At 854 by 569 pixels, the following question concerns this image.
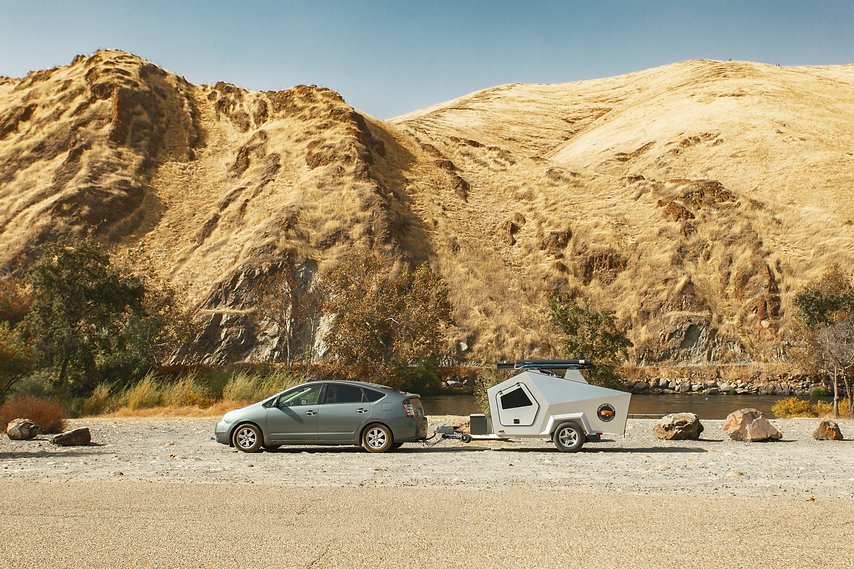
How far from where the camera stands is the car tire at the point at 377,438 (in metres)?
15.5

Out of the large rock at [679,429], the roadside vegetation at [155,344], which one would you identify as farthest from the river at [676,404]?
the large rock at [679,429]

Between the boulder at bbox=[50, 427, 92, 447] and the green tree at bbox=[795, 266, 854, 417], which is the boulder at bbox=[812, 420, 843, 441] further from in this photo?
the boulder at bbox=[50, 427, 92, 447]

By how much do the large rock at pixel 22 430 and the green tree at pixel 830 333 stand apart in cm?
2682

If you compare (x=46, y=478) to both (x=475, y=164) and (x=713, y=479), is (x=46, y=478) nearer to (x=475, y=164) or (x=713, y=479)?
(x=713, y=479)

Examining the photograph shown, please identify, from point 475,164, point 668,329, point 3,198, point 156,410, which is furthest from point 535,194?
point 156,410

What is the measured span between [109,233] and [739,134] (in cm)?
6749

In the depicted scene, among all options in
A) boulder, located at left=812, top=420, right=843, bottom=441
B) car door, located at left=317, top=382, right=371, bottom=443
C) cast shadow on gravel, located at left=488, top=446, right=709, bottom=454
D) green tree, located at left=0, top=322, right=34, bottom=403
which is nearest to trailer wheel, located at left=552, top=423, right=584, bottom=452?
cast shadow on gravel, located at left=488, top=446, right=709, bottom=454

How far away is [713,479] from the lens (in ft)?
38.0

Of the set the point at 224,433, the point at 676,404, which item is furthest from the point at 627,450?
the point at 676,404

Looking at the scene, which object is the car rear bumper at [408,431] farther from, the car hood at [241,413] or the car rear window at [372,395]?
the car hood at [241,413]

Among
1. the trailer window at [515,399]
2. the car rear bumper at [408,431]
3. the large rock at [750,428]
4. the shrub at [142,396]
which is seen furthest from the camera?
the shrub at [142,396]

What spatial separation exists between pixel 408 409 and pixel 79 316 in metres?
Result: 20.5

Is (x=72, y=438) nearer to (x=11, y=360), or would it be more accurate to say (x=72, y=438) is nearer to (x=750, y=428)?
(x=11, y=360)

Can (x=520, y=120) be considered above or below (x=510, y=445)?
above
